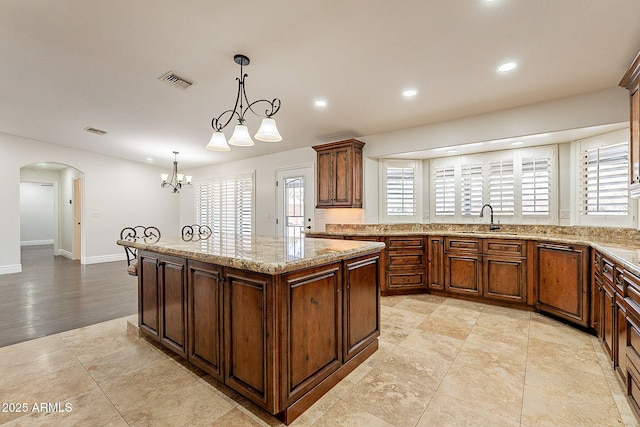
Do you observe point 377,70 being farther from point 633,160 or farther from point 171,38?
point 633,160

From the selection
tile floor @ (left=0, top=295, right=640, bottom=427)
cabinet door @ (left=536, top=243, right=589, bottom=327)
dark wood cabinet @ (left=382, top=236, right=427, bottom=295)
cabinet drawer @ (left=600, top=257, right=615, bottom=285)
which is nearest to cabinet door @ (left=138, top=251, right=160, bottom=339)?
tile floor @ (left=0, top=295, right=640, bottom=427)

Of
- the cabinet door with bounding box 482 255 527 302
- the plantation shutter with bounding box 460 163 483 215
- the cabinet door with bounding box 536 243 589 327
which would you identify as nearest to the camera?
the cabinet door with bounding box 536 243 589 327

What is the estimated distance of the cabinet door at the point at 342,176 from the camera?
4.69 meters

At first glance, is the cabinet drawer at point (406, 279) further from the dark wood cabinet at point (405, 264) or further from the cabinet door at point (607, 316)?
the cabinet door at point (607, 316)

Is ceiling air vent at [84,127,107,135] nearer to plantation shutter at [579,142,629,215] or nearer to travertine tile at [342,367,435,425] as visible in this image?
travertine tile at [342,367,435,425]

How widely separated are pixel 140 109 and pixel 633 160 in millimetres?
5974

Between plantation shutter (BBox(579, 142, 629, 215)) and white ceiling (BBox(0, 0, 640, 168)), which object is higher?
white ceiling (BBox(0, 0, 640, 168))

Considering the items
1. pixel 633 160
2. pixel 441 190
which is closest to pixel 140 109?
pixel 441 190

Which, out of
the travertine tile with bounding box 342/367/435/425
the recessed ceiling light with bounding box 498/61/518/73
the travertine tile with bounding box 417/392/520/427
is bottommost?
the travertine tile with bounding box 342/367/435/425

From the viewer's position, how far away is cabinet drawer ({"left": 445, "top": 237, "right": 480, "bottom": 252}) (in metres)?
3.88

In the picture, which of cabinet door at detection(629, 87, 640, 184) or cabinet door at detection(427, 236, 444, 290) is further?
cabinet door at detection(427, 236, 444, 290)

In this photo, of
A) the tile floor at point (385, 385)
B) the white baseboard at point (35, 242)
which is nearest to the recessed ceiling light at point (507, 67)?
the tile floor at point (385, 385)

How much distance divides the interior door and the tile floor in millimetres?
3215

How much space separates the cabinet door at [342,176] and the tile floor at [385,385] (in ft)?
7.62
